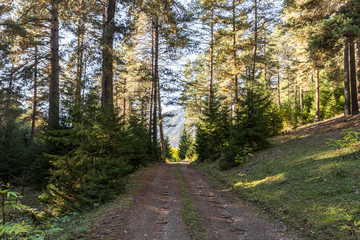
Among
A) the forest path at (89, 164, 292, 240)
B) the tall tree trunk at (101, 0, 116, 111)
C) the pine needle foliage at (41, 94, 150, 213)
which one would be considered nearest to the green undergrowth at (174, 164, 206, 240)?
the forest path at (89, 164, 292, 240)

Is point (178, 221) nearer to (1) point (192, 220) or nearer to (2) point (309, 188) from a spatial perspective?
(1) point (192, 220)

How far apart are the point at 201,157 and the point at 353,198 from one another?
15.4 m

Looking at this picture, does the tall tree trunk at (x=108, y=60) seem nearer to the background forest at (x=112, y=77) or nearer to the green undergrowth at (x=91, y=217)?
the background forest at (x=112, y=77)

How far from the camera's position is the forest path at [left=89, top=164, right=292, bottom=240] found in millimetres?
4422

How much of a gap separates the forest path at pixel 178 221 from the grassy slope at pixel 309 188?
70cm

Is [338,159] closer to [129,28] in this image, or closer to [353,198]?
[353,198]

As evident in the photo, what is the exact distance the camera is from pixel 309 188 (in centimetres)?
598

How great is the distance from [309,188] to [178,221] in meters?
4.48

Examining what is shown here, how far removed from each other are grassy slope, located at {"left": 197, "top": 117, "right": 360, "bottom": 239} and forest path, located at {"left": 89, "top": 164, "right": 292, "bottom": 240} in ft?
2.31

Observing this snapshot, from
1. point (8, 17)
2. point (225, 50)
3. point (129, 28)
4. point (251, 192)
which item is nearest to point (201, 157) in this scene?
point (225, 50)

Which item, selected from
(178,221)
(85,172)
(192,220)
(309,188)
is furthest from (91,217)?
(309,188)

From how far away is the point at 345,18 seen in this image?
31.9 feet

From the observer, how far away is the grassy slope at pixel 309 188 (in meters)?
4.29

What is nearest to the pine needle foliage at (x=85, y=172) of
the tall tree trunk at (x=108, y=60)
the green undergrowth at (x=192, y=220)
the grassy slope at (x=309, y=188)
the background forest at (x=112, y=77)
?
the background forest at (x=112, y=77)
